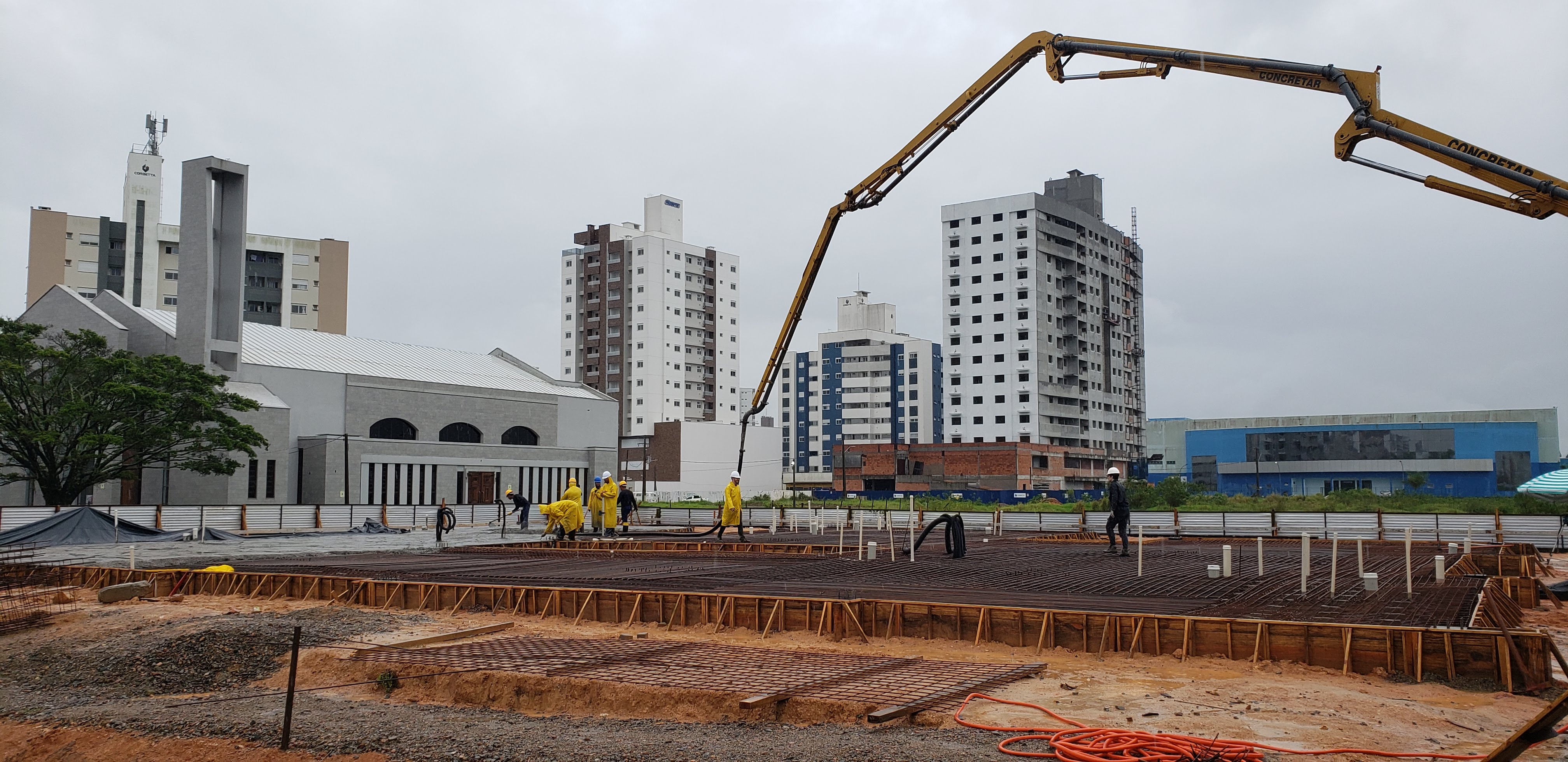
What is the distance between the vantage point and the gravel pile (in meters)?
11.5

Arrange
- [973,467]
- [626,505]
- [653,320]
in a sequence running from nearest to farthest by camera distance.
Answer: [626,505]
[973,467]
[653,320]

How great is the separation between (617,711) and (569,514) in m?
17.5

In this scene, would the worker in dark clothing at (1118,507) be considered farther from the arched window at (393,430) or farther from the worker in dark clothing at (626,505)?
the arched window at (393,430)

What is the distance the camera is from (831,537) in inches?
1164

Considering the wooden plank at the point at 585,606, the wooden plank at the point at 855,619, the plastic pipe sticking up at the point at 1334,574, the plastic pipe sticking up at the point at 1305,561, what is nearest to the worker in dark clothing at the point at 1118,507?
the plastic pipe sticking up at the point at 1334,574

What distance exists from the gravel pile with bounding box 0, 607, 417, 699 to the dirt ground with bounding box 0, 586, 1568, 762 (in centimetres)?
3

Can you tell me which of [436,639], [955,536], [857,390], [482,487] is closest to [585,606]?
[436,639]

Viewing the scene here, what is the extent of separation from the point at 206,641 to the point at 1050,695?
946 centimetres

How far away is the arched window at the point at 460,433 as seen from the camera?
54.3 m

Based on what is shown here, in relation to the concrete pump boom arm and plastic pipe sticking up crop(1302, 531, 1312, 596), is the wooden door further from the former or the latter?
plastic pipe sticking up crop(1302, 531, 1312, 596)

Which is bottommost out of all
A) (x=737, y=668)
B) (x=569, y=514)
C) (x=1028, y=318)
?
(x=737, y=668)

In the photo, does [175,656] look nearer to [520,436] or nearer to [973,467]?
[520,436]

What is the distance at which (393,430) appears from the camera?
172 ft

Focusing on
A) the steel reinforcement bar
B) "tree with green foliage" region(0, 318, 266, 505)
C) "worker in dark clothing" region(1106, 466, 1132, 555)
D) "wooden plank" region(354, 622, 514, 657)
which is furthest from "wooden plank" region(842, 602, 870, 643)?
"tree with green foliage" region(0, 318, 266, 505)
